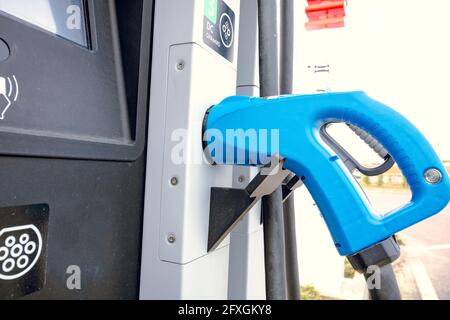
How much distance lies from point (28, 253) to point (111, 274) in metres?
0.13

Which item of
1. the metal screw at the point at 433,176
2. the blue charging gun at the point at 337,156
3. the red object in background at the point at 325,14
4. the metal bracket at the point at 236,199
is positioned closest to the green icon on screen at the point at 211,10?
the blue charging gun at the point at 337,156

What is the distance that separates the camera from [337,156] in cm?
42

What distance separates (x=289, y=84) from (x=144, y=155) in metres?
0.38

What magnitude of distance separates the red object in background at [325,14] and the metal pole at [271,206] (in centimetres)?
49

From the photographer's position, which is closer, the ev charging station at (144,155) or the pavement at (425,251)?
the ev charging station at (144,155)

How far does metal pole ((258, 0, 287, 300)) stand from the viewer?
0.46m

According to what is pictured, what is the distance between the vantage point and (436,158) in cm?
37

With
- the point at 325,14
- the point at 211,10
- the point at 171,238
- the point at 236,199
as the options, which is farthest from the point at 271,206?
the point at 325,14

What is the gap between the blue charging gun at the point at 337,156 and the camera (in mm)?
370

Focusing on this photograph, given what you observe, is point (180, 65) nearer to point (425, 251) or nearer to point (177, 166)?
point (177, 166)

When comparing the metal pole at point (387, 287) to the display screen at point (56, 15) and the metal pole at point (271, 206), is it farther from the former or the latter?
the display screen at point (56, 15)

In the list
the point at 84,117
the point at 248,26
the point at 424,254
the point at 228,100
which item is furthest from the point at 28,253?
the point at 424,254

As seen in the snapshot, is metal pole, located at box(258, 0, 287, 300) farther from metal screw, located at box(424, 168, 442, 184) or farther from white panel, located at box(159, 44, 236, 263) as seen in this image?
metal screw, located at box(424, 168, 442, 184)

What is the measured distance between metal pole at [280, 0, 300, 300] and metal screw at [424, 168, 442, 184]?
396 mm
